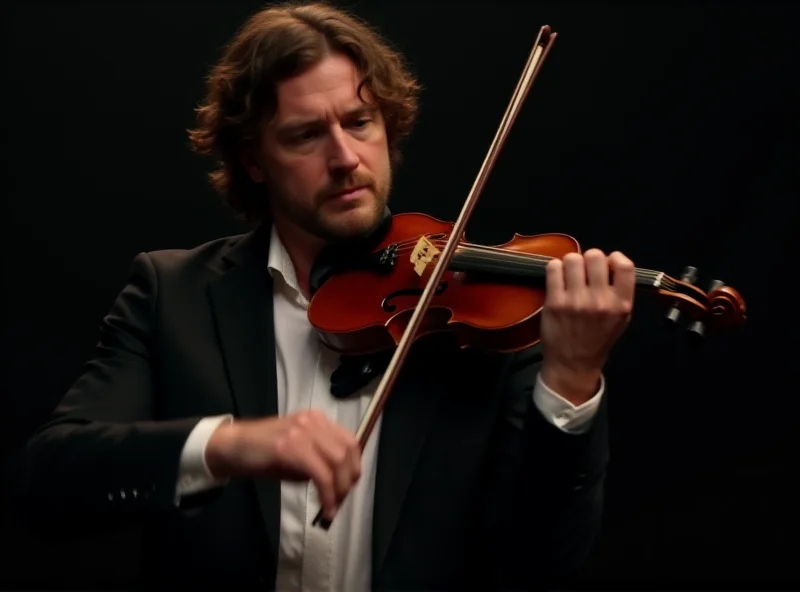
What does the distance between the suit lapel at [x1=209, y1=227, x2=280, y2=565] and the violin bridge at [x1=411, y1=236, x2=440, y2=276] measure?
0.25 metres

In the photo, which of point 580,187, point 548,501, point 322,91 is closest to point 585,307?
point 548,501

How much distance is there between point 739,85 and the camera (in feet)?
7.14

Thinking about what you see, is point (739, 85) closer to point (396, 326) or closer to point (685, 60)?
point (685, 60)

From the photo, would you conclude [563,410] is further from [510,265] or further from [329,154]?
[329,154]

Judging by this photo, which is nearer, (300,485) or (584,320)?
(584,320)

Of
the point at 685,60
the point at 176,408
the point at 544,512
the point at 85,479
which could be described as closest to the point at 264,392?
the point at 176,408

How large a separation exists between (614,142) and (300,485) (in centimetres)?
108

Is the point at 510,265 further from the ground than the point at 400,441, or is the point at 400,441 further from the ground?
the point at 510,265

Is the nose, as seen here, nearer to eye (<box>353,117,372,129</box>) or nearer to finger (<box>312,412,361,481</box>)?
eye (<box>353,117,372,129</box>)

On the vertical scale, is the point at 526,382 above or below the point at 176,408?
above

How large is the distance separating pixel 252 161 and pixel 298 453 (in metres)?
0.87

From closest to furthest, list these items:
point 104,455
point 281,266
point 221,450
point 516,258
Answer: point 221,450 < point 104,455 < point 516,258 < point 281,266

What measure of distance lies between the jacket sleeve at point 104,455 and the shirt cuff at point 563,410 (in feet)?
1.39

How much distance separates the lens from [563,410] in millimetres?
1311
